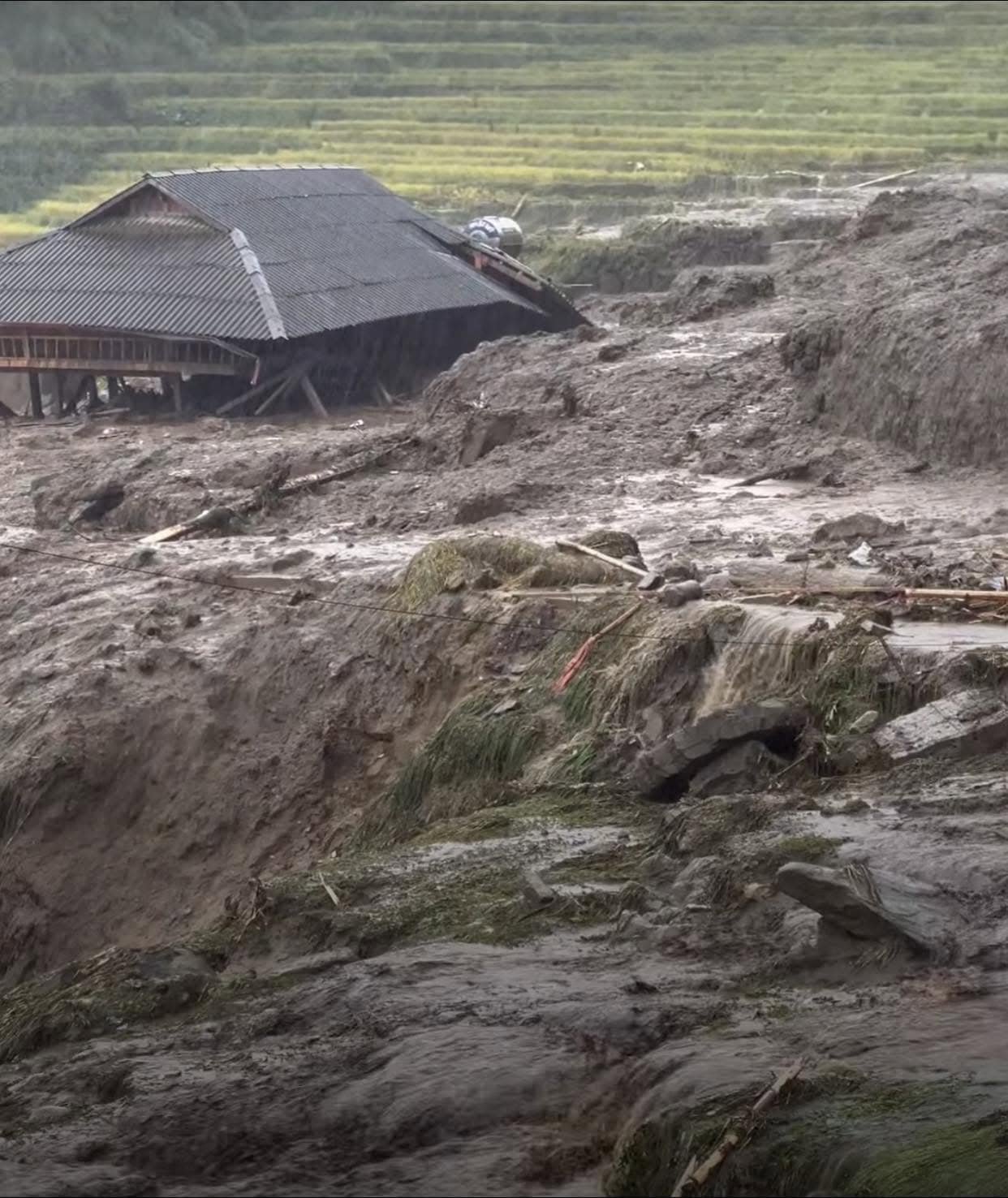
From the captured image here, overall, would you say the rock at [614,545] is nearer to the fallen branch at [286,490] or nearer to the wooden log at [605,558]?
the wooden log at [605,558]

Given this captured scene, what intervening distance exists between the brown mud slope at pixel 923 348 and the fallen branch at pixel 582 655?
508 cm

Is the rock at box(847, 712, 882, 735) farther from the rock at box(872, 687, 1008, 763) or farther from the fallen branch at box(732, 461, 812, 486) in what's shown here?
the fallen branch at box(732, 461, 812, 486)

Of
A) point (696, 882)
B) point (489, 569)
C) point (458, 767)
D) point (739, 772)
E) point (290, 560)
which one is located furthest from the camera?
point (290, 560)

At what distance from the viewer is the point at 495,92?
1640 inches

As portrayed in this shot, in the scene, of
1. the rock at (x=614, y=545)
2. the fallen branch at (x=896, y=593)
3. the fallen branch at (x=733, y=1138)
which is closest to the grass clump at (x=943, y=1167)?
the fallen branch at (x=733, y=1138)

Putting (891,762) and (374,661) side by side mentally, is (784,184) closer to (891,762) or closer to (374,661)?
(374,661)

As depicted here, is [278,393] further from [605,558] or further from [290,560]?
[605,558]

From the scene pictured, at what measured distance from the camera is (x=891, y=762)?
9305 millimetres

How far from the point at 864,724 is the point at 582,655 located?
206 centimetres

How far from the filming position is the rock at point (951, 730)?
30.1ft

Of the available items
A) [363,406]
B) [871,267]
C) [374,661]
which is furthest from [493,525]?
[363,406]

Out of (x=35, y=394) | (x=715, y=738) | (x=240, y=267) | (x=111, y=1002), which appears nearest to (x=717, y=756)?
(x=715, y=738)

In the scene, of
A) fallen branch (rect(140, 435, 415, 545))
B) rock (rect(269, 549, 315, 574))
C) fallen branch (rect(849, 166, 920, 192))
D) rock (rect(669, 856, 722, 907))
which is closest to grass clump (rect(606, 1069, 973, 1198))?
rock (rect(669, 856, 722, 907))

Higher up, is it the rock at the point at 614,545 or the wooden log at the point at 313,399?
the rock at the point at 614,545
